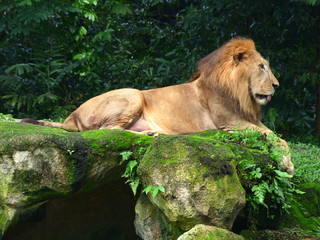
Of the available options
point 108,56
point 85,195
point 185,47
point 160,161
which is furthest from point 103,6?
point 160,161

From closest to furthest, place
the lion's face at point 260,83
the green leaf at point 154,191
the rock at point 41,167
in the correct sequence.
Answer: the green leaf at point 154,191 < the rock at point 41,167 < the lion's face at point 260,83

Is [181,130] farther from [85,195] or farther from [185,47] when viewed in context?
[185,47]

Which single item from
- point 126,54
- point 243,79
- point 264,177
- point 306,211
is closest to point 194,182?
point 264,177

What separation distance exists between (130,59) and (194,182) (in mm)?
7934

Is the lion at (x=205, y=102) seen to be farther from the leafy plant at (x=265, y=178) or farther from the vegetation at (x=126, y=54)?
the vegetation at (x=126, y=54)

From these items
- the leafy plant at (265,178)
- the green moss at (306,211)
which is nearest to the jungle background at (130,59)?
the green moss at (306,211)

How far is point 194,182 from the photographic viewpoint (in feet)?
11.1

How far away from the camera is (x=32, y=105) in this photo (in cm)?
938

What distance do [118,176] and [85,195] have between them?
1.98ft

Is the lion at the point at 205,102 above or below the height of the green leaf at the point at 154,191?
above

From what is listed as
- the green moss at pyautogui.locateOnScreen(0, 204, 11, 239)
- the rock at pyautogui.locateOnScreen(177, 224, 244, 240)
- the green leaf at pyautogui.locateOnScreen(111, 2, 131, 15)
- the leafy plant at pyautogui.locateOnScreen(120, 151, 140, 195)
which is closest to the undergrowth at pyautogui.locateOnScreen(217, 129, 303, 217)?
the rock at pyautogui.locateOnScreen(177, 224, 244, 240)

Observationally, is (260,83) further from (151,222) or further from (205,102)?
(151,222)

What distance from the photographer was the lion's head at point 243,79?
530 centimetres

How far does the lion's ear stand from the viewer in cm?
539
